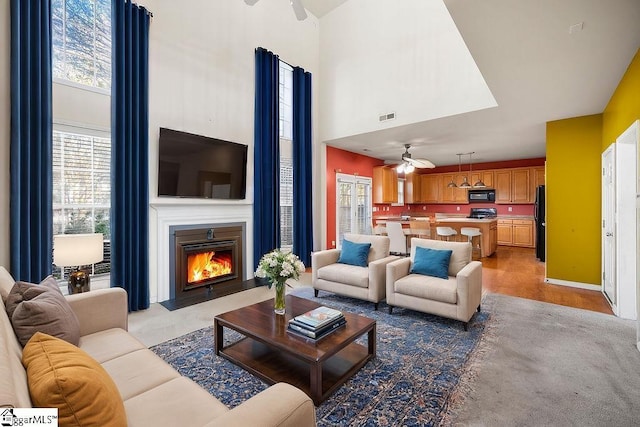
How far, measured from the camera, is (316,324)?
215cm

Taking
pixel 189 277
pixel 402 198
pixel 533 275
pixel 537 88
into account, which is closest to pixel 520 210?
pixel 402 198

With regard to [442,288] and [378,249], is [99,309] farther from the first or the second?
[378,249]

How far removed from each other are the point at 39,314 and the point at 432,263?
3.35 meters

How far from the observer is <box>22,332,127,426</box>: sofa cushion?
803 millimetres

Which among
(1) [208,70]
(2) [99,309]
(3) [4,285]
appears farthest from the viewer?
(1) [208,70]

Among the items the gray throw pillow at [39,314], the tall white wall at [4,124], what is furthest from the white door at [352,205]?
the gray throw pillow at [39,314]

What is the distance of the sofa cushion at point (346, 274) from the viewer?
145 inches

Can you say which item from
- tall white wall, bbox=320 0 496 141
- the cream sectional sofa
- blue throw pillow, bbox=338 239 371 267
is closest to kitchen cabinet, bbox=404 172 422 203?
tall white wall, bbox=320 0 496 141

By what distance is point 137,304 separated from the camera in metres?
3.59

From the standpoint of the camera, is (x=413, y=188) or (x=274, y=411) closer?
(x=274, y=411)

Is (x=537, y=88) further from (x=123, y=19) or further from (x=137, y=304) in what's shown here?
(x=137, y=304)

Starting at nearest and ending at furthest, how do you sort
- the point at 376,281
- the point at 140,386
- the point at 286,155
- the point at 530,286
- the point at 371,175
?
the point at 140,386 < the point at 376,281 < the point at 530,286 < the point at 286,155 < the point at 371,175

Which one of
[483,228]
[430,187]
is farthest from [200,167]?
[430,187]

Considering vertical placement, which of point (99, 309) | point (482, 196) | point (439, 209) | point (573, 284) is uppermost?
point (482, 196)
